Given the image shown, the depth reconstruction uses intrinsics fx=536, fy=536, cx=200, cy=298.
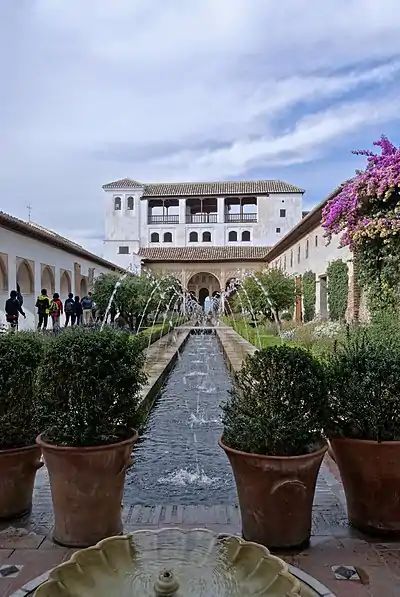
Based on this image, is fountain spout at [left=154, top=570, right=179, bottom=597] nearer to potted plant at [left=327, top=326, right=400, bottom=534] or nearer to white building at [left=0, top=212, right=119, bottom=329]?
potted plant at [left=327, top=326, right=400, bottom=534]

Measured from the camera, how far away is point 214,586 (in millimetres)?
1779

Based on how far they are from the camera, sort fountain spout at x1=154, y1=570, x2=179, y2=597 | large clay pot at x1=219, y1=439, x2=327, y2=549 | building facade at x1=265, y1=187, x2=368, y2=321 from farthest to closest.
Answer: building facade at x1=265, y1=187, x2=368, y2=321 < large clay pot at x1=219, y1=439, x2=327, y2=549 < fountain spout at x1=154, y1=570, x2=179, y2=597

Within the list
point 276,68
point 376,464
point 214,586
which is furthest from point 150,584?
point 276,68

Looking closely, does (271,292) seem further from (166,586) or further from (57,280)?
(166,586)

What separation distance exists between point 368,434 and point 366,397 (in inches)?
8.3

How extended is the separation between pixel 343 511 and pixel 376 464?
2.03ft

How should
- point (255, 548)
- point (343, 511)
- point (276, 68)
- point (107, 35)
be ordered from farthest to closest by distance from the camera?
point (276, 68), point (107, 35), point (343, 511), point (255, 548)

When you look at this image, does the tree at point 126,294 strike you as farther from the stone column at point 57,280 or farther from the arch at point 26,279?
the arch at point 26,279

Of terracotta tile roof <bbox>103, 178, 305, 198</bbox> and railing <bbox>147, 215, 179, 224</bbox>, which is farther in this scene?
railing <bbox>147, 215, 179, 224</bbox>

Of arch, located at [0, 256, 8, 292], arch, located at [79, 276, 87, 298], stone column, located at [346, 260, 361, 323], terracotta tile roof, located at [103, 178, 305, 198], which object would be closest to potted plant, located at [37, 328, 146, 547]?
stone column, located at [346, 260, 361, 323]

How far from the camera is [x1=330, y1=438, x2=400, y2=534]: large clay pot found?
2.92 metres

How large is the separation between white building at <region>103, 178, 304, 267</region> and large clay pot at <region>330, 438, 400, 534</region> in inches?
1715

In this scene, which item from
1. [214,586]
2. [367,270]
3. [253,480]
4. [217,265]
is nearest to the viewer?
[214,586]

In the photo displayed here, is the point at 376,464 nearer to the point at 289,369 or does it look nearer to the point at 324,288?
the point at 289,369
